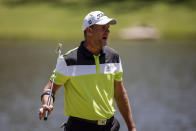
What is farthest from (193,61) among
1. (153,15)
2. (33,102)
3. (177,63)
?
(153,15)

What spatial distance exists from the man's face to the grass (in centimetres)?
2603

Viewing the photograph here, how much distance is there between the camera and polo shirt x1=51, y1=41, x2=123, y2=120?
496cm

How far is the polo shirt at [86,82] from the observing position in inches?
195

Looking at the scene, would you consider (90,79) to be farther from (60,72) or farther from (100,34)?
(100,34)

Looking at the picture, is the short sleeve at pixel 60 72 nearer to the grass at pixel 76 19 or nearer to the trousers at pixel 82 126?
the trousers at pixel 82 126

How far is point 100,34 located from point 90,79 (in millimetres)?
381

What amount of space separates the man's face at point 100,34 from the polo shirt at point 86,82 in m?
0.09

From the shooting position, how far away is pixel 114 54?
17.1 feet

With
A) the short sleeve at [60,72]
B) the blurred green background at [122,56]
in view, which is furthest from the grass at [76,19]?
the short sleeve at [60,72]

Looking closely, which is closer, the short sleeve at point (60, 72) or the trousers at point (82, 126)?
the short sleeve at point (60, 72)

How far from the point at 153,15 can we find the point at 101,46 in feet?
111

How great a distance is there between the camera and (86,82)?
5023mm

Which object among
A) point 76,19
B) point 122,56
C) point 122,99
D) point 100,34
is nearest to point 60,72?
point 100,34

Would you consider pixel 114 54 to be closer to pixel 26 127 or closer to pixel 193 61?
pixel 26 127
